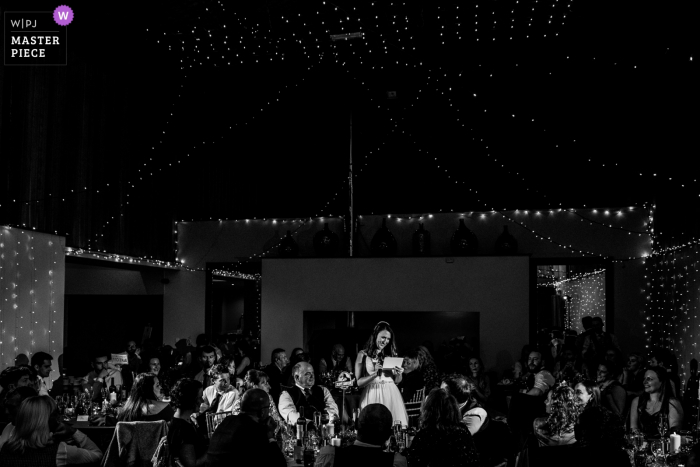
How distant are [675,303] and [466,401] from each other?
675 cm

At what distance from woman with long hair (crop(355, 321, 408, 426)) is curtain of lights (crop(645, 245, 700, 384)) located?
4.63 meters

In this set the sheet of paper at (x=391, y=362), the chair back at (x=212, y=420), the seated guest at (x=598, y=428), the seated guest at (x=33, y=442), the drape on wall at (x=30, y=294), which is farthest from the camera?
the drape on wall at (x=30, y=294)

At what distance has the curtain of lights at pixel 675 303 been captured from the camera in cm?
890

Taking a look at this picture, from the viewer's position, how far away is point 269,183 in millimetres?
16000

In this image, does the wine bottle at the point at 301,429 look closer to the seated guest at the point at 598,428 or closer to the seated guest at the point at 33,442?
the seated guest at the point at 33,442

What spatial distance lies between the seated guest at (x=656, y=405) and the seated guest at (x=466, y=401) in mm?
1631

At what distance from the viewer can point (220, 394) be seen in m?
5.64

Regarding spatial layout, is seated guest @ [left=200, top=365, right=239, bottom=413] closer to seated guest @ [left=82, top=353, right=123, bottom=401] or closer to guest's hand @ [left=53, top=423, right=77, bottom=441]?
guest's hand @ [left=53, top=423, right=77, bottom=441]

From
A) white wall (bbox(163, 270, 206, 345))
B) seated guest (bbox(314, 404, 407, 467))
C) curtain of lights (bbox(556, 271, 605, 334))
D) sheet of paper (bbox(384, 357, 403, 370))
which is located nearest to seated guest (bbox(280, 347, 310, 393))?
sheet of paper (bbox(384, 357, 403, 370))

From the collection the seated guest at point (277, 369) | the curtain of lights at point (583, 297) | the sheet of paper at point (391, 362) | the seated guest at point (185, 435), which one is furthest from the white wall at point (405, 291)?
the seated guest at point (185, 435)

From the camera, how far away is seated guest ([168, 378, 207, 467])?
3779mm

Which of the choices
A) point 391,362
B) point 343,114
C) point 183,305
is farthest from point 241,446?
point 183,305

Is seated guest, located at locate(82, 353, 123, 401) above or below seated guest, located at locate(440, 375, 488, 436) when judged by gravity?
below

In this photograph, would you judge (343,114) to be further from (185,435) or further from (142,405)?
(185,435)
